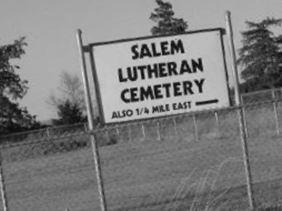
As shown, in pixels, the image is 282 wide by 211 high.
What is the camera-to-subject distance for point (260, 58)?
59.4 meters

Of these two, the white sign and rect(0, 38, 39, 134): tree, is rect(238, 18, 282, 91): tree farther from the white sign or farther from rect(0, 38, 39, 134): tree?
the white sign

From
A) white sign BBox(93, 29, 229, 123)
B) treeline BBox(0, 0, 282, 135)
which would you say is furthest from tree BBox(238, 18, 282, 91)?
white sign BBox(93, 29, 229, 123)

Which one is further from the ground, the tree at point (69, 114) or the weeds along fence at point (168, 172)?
the tree at point (69, 114)

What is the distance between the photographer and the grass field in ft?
45.8

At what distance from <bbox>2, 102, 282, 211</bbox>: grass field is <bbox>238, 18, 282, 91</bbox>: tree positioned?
2064 cm

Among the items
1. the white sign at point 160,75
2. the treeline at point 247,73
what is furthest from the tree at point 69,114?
the white sign at point 160,75

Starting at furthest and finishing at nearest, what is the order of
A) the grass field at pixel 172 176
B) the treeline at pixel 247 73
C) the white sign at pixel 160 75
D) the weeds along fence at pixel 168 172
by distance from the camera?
the treeline at pixel 247 73 → the grass field at pixel 172 176 → the weeds along fence at pixel 168 172 → the white sign at pixel 160 75

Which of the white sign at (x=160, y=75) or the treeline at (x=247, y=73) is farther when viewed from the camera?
the treeline at (x=247, y=73)

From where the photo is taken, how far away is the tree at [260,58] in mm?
57750

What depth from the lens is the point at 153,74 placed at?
982cm

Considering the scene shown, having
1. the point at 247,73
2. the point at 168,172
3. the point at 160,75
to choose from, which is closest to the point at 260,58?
the point at 247,73

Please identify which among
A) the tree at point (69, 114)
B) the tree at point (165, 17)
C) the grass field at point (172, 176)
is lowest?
the grass field at point (172, 176)

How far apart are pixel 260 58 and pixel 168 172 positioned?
3965 cm

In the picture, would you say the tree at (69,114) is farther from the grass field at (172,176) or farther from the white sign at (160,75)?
the white sign at (160,75)
